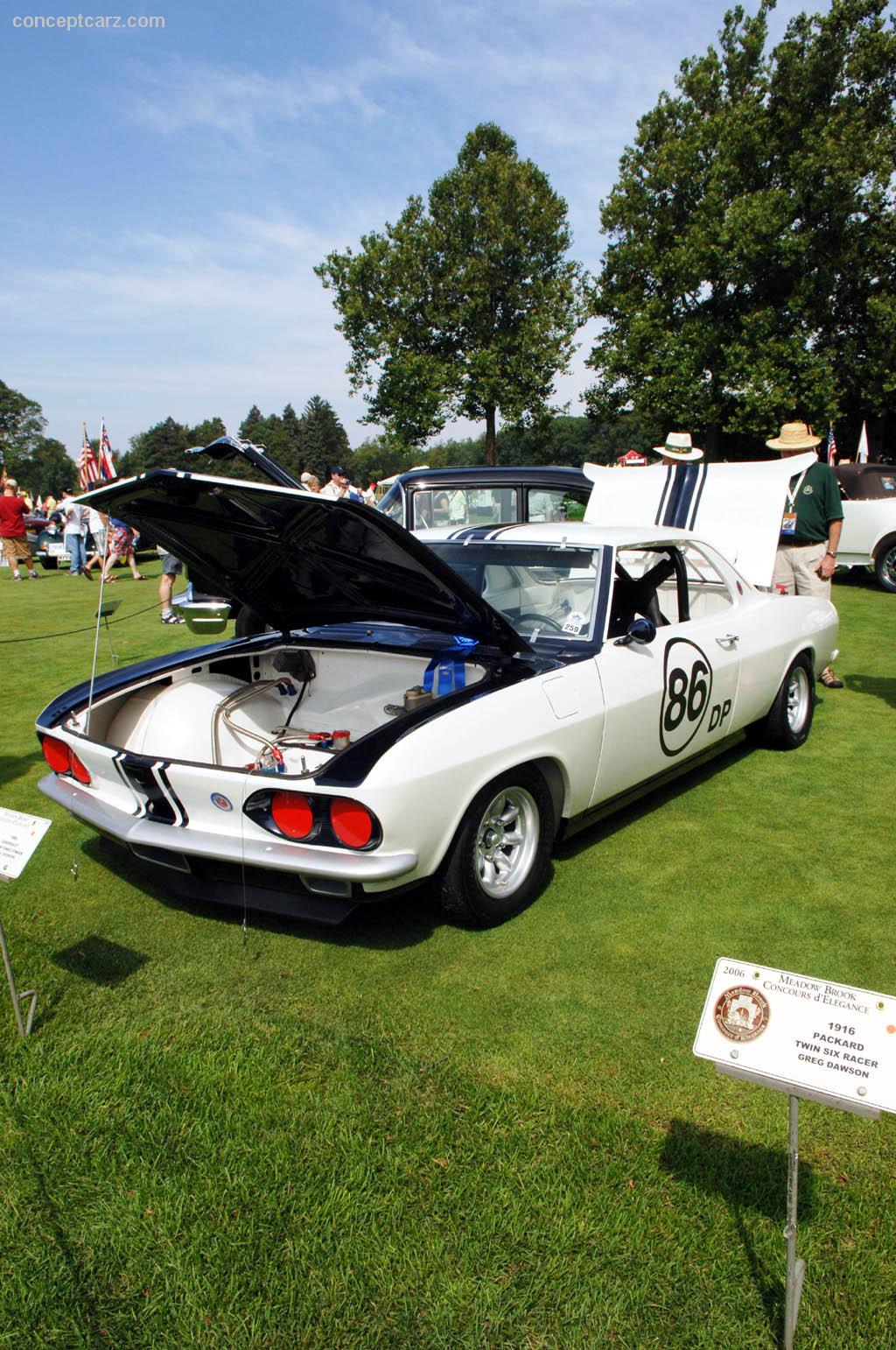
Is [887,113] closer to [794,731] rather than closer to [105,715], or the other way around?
[794,731]

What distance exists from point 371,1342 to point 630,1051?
1.14 meters

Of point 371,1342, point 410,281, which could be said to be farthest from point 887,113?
point 371,1342

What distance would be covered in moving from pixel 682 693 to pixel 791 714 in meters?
1.63

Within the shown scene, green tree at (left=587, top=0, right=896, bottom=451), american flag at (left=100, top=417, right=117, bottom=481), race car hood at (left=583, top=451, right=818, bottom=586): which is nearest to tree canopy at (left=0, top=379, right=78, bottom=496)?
green tree at (left=587, top=0, right=896, bottom=451)

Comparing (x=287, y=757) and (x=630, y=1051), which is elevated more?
(x=287, y=757)

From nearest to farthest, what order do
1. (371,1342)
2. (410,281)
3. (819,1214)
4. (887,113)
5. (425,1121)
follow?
(371,1342) < (819,1214) < (425,1121) < (887,113) < (410,281)

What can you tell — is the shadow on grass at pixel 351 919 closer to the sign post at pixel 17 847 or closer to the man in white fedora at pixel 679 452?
the sign post at pixel 17 847

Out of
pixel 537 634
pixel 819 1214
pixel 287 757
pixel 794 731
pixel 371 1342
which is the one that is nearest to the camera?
pixel 371 1342

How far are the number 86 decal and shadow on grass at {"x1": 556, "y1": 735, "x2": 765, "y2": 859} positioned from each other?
0.94 feet

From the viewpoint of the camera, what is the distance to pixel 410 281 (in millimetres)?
34625

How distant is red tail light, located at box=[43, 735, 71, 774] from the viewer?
3561 mm

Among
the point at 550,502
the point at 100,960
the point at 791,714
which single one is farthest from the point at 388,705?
the point at 550,502

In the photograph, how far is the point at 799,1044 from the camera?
1686 mm

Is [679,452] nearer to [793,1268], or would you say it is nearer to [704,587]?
[704,587]
